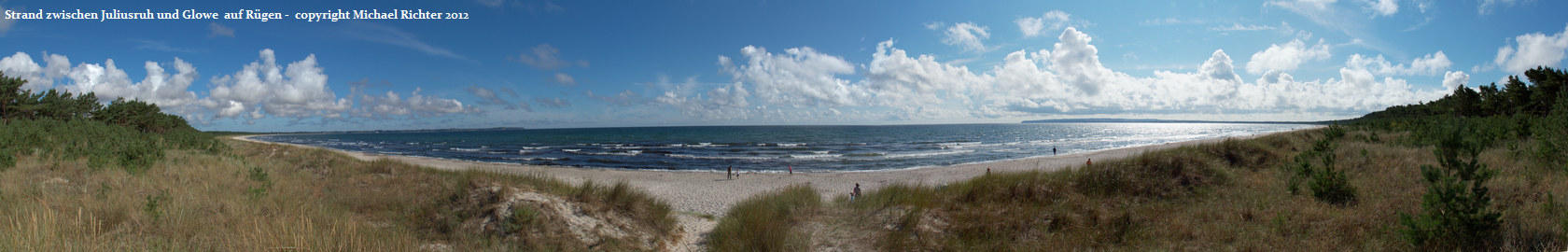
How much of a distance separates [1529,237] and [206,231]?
1259 centimetres

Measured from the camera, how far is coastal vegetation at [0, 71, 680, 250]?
4.30m

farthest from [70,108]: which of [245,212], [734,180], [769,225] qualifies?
[769,225]

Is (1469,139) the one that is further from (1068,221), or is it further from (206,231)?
(206,231)

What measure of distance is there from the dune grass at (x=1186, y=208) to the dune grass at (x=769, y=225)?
68cm

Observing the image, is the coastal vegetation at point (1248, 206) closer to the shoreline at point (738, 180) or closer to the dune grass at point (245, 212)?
the dune grass at point (245, 212)

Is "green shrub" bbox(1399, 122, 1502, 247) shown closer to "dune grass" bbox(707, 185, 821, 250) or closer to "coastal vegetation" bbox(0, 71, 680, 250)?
"dune grass" bbox(707, 185, 821, 250)

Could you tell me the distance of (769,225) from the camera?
6.10 metres

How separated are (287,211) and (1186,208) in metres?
11.6

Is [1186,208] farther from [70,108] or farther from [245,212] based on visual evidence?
[70,108]

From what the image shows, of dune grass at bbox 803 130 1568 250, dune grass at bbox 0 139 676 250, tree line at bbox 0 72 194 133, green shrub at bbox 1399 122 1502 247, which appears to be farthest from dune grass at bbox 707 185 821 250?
tree line at bbox 0 72 194 133

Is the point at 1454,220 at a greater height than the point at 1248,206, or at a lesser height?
greater

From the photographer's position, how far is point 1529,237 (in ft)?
14.9

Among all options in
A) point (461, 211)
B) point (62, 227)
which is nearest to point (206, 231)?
point (62, 227)

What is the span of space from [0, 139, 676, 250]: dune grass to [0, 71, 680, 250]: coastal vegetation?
21 mm
